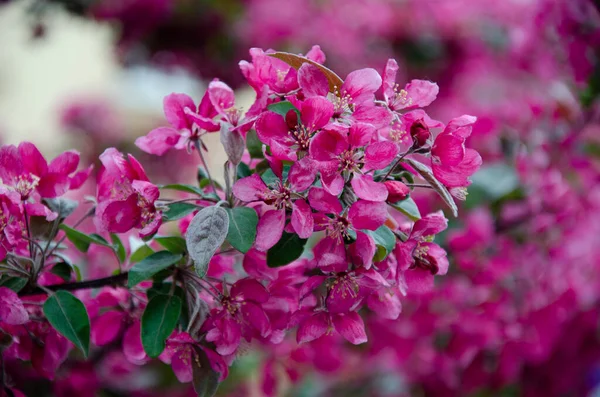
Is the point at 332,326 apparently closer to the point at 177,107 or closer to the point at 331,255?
the point at 331,255

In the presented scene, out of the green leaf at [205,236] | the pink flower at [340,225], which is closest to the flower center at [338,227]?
the pink flower at [340,225]

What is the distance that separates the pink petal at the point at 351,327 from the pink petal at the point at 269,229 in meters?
0.13

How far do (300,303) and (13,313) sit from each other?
11.5 inches

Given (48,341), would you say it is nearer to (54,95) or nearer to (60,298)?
(60,298)

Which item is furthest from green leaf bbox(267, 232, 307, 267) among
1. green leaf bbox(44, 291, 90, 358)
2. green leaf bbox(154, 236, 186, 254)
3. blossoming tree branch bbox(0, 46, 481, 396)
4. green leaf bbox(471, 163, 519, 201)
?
green leaf bbox(471, 163, 519, 201)

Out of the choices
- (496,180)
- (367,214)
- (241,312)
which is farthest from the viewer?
(496,180)

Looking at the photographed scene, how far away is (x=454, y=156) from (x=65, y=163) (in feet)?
1.43

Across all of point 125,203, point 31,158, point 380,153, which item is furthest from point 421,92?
point 31,158

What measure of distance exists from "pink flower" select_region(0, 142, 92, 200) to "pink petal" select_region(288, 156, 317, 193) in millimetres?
275

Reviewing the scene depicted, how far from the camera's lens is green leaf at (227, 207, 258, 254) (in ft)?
2.01

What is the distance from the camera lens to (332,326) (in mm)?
693

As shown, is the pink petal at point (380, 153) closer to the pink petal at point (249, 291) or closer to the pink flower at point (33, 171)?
the pink petal at point (249, 291)

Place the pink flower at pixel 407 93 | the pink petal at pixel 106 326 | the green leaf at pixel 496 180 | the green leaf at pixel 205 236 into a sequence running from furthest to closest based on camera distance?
the green leaf at pixel 496 180, the pink petal at pixel 106 326, the pink flower at pixel 407 93, the green leaf at pixel 205 236

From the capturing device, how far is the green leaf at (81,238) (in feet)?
2.43
